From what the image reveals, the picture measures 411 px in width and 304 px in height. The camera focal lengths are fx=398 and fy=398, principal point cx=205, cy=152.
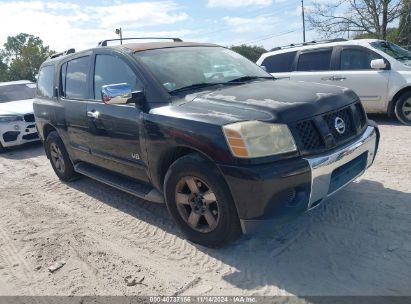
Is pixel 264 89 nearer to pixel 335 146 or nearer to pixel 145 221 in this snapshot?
pixel 335 146

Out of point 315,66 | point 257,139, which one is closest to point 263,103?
point 257,139

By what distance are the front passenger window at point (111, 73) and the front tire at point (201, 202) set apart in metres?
1.06

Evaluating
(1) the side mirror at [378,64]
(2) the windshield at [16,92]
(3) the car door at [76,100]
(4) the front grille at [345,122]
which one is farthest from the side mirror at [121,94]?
(2) the windshield at [16,92]

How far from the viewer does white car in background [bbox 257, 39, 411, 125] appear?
772 centimetres

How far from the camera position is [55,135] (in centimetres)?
582

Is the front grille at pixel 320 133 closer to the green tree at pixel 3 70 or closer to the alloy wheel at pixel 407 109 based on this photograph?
the alloy wheel at pixel 407 109

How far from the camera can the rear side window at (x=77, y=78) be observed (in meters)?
4.82

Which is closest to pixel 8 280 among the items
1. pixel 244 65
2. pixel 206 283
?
pixel 206 283

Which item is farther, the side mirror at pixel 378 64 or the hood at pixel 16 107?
the hood at pixel 16 107

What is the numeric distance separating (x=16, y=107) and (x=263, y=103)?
793cm

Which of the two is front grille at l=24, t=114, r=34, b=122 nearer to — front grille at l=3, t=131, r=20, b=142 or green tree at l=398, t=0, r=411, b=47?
front grille at l=3, t=131, r=20, b=142

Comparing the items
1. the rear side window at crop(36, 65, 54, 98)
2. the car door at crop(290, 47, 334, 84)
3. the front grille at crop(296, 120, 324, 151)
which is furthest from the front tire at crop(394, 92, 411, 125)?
the rear side window at crop(36, 65, 54, 98)

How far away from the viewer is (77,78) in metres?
5.05

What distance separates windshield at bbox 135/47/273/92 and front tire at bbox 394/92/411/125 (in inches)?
170
